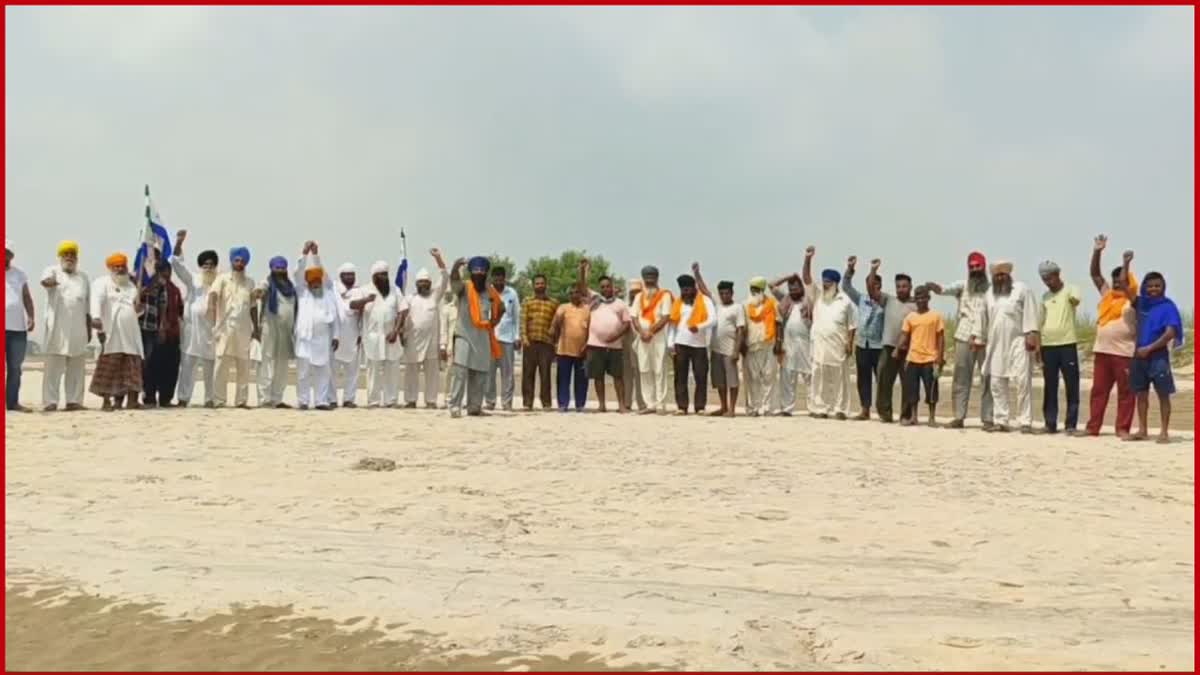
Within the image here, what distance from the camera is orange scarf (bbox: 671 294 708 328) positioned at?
1239cm

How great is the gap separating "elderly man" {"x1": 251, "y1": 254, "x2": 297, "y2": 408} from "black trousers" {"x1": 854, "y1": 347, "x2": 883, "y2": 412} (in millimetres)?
6229

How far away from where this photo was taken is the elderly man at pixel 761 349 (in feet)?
41.4

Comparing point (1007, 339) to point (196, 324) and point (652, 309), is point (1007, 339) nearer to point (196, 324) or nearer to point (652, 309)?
point (652, 309)

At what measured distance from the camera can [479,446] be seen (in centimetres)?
897

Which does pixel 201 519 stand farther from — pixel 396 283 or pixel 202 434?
pixel 396 283

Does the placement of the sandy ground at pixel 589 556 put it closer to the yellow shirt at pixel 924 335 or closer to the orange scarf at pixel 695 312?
the yellow shirt at pixel 924 335

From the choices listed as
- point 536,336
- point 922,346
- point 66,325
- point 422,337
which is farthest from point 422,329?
point 922,346

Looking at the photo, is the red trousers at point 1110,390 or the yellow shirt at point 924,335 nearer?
the red trousers at point 1110,390

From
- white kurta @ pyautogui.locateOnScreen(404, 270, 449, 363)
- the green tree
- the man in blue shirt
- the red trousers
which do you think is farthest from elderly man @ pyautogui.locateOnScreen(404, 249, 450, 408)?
the green tree

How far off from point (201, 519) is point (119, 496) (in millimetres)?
943

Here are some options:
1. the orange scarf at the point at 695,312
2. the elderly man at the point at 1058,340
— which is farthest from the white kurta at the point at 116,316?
the elderly man at the point at 1058,340

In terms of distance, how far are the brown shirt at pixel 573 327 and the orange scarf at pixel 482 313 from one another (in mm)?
970

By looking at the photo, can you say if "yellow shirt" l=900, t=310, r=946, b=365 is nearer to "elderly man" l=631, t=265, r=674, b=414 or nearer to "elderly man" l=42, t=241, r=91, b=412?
"elderly man" l=631, t=265, r=674, b=414

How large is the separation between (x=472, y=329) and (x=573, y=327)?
1400 mm
